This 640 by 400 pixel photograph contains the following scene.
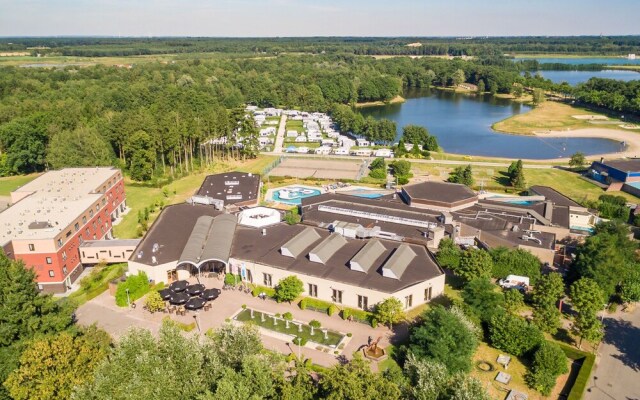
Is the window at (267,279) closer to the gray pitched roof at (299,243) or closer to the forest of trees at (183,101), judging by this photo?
the gray pitched roof at (299,243)

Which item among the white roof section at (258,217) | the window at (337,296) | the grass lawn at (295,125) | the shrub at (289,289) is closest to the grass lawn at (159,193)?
the white roof section at (258,217)

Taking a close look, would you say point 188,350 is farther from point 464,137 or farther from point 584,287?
point 464,137

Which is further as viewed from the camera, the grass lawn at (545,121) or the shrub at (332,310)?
the grass lawn at (545,121)

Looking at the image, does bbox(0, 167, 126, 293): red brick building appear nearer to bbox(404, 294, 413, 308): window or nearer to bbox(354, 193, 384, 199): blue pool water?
bbox(404, 294, 413, 308): window

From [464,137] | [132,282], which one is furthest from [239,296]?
[464,137]

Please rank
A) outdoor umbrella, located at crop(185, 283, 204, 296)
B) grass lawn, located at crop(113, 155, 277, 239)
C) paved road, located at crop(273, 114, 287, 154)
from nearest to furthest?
outdoor umbrella, located at crop(185, 283, 204, 296)
grass lawn, located at crop(113, 155, 277, 239)
paved road, located at crop(273, 114, 287, 154)

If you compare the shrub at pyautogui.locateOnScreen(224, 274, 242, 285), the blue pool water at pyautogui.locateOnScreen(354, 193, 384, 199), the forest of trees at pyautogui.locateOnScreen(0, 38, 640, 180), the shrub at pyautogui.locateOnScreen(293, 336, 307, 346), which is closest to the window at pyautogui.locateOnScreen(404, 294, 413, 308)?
the shrub at pyautogui.locateOnScreen(293, 336, 307, 346)
